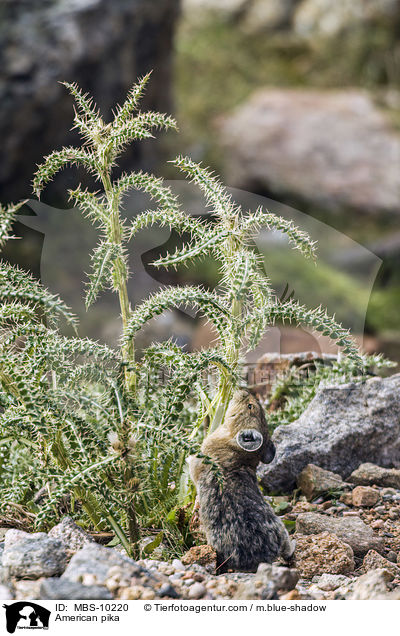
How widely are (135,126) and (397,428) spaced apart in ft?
A: 2.54

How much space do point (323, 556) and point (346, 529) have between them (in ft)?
0.32

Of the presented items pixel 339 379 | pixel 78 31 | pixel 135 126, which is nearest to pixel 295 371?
pixel 339 379

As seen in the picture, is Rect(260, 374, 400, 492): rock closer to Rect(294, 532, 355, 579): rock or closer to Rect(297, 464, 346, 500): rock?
Rect(297, 464, 346, 500): rock

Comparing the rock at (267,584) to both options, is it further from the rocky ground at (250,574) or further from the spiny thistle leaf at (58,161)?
the spiny thistle leaf at (58,161)

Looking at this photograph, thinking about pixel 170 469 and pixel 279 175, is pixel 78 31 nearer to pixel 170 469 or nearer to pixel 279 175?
pixel 279 175

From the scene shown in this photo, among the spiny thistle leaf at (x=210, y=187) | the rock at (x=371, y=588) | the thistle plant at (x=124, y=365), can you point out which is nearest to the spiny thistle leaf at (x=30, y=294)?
the thistle plant at (x=124, y=365)

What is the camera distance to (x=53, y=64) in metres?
2.81

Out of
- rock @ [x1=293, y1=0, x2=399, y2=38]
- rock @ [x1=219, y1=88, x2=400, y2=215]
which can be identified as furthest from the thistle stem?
rock @ [x1=293, y1=0, x2=399, y2=38]

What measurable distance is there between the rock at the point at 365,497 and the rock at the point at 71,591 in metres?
0.55

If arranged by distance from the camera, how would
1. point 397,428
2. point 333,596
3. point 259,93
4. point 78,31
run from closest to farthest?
point 333,596, point 397,428, point 78,31, point 259,93

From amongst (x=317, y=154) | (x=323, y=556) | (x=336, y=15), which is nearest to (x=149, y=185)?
(x=323, y=556)

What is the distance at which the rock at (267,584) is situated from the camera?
823 mm

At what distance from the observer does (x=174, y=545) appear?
101 cm
